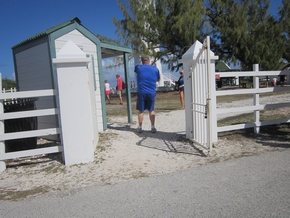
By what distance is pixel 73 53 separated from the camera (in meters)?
4.30

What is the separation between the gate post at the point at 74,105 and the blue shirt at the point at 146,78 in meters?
1.95

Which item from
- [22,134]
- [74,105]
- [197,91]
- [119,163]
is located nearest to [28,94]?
[22,134]

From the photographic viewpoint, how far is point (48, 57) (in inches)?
224

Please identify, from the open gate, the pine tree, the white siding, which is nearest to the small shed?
the white siding

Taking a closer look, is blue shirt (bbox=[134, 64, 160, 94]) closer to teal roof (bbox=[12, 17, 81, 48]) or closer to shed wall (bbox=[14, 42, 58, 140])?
teal roof (bbox=[12, 17, 81, 48])

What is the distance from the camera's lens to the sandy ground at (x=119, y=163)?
358 centimetres

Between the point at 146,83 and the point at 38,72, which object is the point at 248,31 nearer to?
the point at 146,83

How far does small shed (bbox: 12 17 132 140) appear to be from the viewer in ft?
18.7

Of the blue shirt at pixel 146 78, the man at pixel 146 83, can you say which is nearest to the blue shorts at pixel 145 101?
the man at pixel 146 83

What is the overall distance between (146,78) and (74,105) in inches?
90.0

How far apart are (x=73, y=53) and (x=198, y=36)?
20429mm

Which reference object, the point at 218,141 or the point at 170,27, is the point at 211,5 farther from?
the point at 218,141

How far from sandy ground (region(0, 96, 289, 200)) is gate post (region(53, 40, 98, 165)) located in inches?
11.4

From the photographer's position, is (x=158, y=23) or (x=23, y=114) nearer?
(x=23, y=114)
